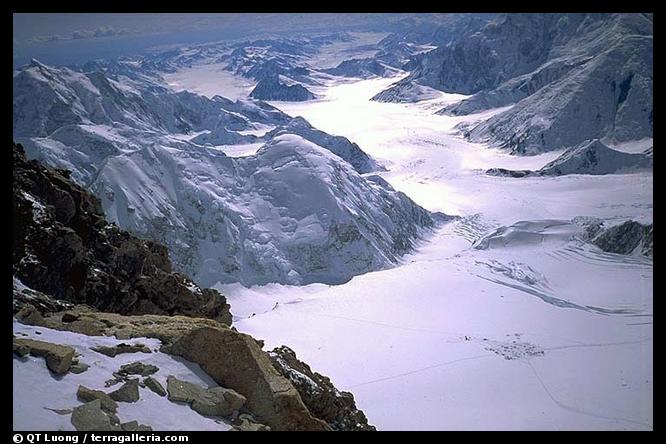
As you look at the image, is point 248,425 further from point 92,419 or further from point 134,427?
point 92,419

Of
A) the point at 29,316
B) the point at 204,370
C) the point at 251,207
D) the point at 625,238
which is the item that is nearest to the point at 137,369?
the point at 204,370

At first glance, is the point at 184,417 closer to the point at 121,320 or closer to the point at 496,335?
the point at 121,320

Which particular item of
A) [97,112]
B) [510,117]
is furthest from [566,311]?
[97,112]

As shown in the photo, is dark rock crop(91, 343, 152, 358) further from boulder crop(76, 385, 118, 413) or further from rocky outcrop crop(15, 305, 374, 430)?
boulder crop(76, 385, 118, 413)

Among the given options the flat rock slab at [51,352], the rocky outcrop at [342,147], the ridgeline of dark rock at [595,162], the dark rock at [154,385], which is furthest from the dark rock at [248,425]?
the ridgeline of dark rock at [595,162]
